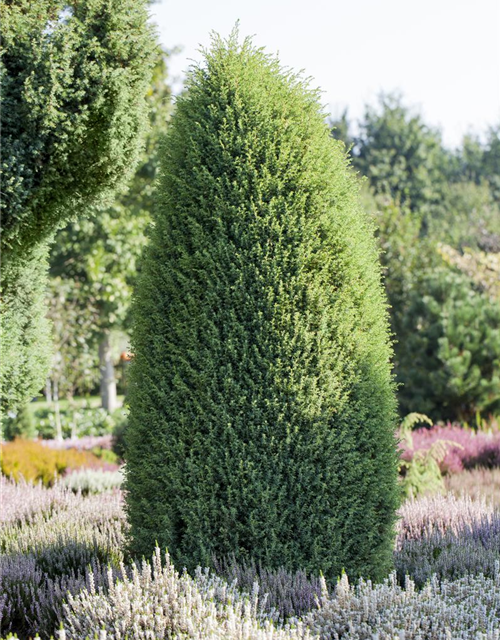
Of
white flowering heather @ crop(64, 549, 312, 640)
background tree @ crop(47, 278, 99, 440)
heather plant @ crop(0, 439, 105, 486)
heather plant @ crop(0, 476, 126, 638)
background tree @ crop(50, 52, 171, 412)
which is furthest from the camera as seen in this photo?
background tree @ crop(47, 278, 99, 440)

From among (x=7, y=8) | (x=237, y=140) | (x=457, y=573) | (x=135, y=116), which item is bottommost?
(x=457, y=573)

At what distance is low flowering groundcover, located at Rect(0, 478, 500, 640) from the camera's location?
8.55 ft

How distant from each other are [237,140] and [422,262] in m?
12.0

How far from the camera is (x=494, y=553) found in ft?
12.4

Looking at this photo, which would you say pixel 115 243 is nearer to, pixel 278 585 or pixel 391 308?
pixel 391 308

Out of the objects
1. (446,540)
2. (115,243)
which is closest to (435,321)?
(115,243)

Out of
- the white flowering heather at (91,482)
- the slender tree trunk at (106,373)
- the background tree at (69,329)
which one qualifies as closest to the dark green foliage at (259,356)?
the white flowering heather at (91,482)

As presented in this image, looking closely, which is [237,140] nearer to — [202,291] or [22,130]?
[202,291]

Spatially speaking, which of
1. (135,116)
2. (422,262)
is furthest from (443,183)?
(135,116)

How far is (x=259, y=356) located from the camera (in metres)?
3.42

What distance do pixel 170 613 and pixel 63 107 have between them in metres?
2.82

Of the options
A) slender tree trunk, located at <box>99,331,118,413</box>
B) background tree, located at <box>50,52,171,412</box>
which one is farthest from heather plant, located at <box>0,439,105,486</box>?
slender tree trunk, located at <box>99,331,118,413</box>

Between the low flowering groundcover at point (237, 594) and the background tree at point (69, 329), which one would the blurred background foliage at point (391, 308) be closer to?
the background tree at point (69, 329)

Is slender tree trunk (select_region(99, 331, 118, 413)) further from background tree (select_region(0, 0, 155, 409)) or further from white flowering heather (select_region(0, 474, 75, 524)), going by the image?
background tree (select_region(0, 0, 155, 409))
